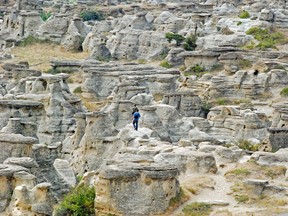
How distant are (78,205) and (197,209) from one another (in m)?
3.00

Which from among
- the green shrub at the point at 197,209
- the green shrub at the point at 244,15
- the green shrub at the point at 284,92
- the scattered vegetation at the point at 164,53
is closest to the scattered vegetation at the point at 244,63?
the green shrub at the point at 284,92

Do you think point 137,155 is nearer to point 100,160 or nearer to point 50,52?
point 100,160

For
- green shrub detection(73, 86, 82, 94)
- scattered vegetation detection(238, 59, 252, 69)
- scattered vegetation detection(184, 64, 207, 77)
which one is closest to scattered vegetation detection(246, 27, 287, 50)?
scattered vegetation detection(238, 59, 252, 69)

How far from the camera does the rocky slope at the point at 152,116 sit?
27594mm

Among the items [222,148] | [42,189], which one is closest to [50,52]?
[222,148]

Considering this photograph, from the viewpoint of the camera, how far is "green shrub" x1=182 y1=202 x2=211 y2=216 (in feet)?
88.9

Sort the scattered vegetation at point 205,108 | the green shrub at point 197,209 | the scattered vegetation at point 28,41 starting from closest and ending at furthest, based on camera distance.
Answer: the green shrub at point 197,209 → the scattered vegetation at point 205,108 → the scattered vegetation at point 28,41

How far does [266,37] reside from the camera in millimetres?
66062

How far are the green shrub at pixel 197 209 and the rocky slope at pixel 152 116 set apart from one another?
0.17 metres

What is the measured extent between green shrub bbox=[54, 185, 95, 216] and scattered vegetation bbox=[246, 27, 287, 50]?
121 ft

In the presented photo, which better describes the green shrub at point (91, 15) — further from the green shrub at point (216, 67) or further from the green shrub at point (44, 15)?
the green shrub at point (216, 67)

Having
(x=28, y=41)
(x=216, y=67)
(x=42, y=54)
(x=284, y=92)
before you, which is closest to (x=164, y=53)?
(x=216, y=67)

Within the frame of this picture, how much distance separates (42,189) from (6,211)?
1513 millimetres

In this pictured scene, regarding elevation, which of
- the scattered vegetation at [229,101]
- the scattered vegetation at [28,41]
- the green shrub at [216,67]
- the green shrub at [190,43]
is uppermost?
the scattered vegetation at [229,101]
